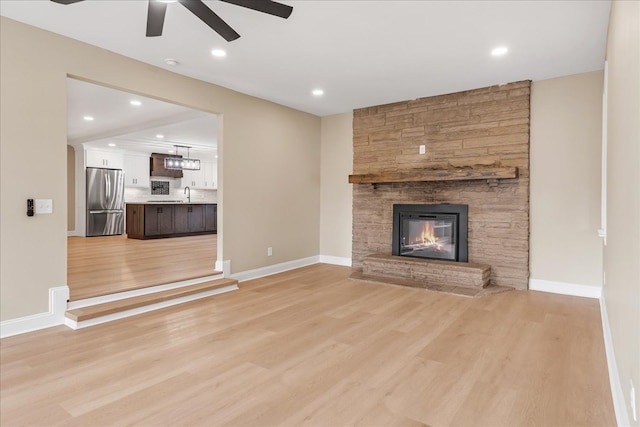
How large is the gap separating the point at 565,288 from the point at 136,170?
34.1 feet

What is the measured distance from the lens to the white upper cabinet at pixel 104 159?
9.30 m

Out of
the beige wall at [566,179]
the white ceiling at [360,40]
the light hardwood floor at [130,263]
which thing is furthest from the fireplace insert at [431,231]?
the light hardwood floor at [130,263]

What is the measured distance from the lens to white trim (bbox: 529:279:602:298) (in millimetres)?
4215

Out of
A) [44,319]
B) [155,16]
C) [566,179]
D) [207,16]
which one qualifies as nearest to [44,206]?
[44,319]

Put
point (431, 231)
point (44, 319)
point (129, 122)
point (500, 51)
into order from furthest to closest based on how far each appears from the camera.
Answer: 1. point (129, 122)
2. point (431, 231)
3. point (500, 51)
4. point (44, 319)

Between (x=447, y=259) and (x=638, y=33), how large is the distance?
401 cm

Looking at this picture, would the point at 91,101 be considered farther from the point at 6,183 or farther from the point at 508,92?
the point at 508,92

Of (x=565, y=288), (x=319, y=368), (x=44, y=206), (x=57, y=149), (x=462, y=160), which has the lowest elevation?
(x=319, y=368)

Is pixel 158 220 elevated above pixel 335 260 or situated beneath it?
elevated above

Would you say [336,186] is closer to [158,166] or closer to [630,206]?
[630,206]

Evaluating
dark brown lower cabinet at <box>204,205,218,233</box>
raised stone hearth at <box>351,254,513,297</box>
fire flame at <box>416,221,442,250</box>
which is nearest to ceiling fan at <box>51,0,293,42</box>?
raised stone hearth at <box>351,254,513,297</box>

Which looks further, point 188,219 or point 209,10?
point 188,219

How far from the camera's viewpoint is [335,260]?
21.0 ft

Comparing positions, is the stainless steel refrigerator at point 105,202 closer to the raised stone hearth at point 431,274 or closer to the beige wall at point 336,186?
the beige wall at point 336,186
